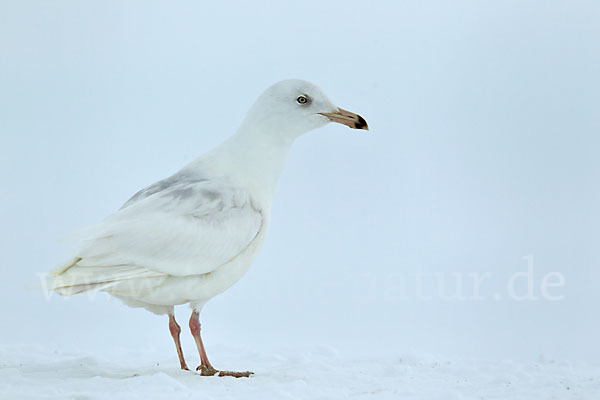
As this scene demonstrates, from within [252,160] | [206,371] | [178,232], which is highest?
[252,160]

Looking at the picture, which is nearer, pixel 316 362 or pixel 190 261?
pixel 190 261

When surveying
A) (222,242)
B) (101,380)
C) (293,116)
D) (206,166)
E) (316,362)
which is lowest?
(101,380)

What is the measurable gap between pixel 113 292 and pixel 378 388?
1.87 meters

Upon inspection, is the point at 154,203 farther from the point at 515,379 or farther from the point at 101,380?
the point at 515,379

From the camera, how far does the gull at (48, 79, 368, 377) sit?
5289 mm

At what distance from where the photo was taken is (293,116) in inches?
240

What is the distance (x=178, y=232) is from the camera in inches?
214

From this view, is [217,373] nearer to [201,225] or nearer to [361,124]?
[201,225]

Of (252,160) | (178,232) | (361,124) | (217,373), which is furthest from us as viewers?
(361,124)

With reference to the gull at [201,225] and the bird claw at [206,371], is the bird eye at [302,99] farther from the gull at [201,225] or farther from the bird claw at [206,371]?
the bird claw at [206,371]

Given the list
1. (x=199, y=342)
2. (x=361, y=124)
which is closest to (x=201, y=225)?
(x=199, y=342)

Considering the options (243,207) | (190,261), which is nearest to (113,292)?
(190,261)

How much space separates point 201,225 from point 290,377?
127cm

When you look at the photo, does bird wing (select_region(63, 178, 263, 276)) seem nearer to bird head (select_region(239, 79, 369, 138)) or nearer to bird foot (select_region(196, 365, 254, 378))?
bird head (select_region(239, 79, 369, 138))
